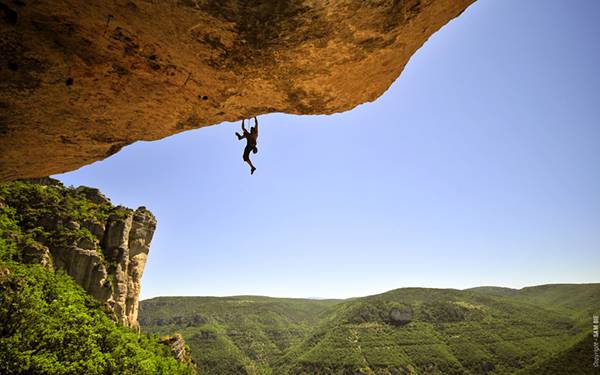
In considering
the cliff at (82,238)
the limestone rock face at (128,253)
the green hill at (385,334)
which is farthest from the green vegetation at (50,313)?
the green hill at (385,334)

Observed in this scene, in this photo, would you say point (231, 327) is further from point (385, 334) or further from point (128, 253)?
point (128, 253)

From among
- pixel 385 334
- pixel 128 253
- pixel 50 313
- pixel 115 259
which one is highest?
pixel 128 253

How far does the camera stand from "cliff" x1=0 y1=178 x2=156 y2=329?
123ft

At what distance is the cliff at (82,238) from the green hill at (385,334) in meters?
68.4

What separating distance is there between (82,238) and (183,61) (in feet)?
151

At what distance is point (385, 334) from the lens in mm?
114062

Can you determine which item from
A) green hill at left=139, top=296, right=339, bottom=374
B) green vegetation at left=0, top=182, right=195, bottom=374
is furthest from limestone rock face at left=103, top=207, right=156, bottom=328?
green hill at left=139, top=296, right=339, bottom=374

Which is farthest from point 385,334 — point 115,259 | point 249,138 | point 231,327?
point 249,138

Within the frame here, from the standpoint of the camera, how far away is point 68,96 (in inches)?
220

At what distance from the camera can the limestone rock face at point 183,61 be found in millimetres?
4039

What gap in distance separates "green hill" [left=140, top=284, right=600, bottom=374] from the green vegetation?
74683 millimetres

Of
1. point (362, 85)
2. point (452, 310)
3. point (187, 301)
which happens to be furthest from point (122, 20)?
point (187, 301)

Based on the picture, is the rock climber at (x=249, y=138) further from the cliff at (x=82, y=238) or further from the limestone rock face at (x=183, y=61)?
the cliff at (x=82, y=238)

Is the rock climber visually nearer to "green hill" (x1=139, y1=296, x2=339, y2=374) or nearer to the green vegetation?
the green vegetation
